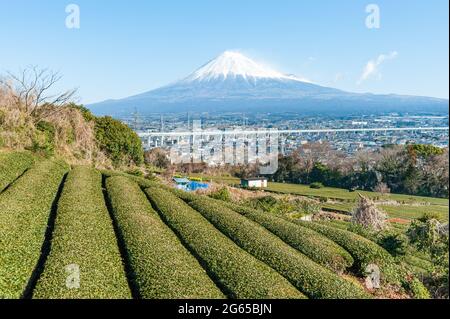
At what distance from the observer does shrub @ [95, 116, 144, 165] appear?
2892 centimetres

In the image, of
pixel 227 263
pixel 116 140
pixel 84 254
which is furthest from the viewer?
pixel 116 140

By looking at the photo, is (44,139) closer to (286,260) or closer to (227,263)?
(227,263)

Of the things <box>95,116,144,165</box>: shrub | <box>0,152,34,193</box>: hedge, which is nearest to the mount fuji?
<box>95,116,144,165</box>: shrub

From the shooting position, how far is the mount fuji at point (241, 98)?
29875 millimetres

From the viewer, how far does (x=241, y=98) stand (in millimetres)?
32750

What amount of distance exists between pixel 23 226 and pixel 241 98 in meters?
24.8

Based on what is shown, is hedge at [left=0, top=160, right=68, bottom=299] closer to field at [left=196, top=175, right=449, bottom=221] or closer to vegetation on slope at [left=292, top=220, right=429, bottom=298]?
vegetation on slope at [left=292, top=220, right=429, bottom=298]

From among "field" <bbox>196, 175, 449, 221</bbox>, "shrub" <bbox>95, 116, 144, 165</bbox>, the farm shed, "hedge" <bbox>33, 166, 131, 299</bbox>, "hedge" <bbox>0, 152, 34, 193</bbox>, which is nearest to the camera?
"hedge" <bbox>33, 166, 131, 299</bbox>

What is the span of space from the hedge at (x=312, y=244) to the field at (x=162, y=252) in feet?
0.08

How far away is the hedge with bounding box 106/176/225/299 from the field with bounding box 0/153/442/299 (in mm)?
18

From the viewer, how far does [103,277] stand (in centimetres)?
697

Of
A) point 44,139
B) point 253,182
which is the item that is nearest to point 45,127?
point 44,139
